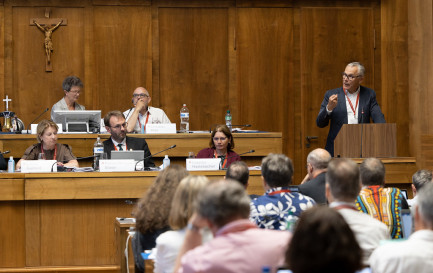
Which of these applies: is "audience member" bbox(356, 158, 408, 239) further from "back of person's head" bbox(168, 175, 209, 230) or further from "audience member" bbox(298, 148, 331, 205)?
"back of person's head" bbox(168, 175, 209, 230)

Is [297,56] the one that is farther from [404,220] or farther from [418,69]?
[404,220]

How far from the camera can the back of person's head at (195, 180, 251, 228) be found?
2445 millimetres

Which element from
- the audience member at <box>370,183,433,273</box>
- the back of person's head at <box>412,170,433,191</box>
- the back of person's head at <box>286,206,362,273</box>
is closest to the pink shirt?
the audience member at <box>370,183,433,273</box>

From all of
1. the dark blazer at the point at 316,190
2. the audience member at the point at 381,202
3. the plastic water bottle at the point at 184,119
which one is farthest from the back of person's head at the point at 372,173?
the plastic water bottle at the point at 184,119

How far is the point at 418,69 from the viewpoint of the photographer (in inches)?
312

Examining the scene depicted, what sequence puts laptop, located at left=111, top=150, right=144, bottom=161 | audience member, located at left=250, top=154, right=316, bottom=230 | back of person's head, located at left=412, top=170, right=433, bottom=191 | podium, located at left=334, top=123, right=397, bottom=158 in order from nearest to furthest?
audience member, located at left=250, top=154, right=316, bottom=230
back of person's head, located at left=412, top=170, right=433, bottom=191
laptop, located at left=111, top=150, right=144, bottom=161
podium, located at left=334, top=123, right=397, bottom=158

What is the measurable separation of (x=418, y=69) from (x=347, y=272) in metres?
6.50

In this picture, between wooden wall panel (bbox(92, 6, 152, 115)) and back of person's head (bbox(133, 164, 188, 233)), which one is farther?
wooden wall panel (bbox(92, 6, 152, 115))

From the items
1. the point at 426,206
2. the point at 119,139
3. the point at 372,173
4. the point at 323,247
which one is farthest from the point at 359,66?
the point at 323,247

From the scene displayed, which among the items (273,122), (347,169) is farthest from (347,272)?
(273,122)

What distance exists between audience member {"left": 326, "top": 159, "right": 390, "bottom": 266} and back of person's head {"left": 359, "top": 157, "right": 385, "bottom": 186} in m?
0.86

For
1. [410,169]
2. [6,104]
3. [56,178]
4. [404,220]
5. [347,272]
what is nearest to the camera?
[347,272]

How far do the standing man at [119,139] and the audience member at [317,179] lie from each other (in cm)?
232

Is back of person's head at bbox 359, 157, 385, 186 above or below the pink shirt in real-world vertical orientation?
above
